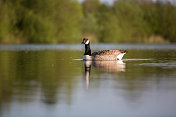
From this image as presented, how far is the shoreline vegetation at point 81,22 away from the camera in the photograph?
6475cm

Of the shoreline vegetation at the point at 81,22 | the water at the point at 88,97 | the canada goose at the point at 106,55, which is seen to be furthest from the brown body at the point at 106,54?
the shoreline vegetation at the point at 81,22

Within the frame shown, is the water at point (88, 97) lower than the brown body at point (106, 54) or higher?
lower

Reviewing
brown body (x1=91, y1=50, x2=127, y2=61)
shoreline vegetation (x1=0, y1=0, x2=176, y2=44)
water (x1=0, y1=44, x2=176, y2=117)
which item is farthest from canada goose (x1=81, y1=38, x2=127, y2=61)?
shoreline vegetation (x1=0, y1=0, x2=176, y2=44)

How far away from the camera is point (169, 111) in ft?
22.6

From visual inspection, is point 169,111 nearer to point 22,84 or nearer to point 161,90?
point 161,90

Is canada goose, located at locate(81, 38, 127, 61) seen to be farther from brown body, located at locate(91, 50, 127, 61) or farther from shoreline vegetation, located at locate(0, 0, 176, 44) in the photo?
shoreline vegetation, located at locate(0, 0, 176, 44)

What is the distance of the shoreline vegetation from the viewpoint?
6475cm

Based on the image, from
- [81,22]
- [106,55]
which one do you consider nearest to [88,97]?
[106,55]

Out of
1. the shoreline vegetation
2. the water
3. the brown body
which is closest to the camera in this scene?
the water

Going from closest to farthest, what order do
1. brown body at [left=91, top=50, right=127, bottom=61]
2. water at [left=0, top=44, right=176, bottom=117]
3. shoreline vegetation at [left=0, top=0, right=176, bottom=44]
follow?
water at [left=0, top=44, right=176, bottom=117] → brown body at [left=91, top=50, right=127, bottom=61] → shoreline vegetation at [left=0, top=0, right=176, bottom=44]

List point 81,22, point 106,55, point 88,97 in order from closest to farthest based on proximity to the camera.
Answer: point 88,97 < point 106,55 < point 81,22

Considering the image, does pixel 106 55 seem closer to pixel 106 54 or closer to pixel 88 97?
pixel 106 54

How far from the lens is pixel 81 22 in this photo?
83.4 meters

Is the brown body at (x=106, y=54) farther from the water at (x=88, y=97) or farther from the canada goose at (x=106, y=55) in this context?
the water at (x=88, y=97)
